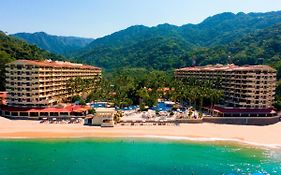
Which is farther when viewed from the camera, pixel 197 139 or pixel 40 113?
pixel 40 113

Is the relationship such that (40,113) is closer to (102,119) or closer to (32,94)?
(32,94)

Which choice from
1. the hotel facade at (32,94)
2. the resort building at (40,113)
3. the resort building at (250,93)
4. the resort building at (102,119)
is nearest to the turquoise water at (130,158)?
the resort building at (102,119)

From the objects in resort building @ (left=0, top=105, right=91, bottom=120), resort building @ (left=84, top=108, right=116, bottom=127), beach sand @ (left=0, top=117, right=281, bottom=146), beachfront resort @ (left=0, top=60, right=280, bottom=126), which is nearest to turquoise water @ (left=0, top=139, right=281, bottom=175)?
beach sand @ (left=0, top=117, right=281, bottom=146)

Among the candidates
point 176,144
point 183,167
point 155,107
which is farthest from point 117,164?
point 155,107

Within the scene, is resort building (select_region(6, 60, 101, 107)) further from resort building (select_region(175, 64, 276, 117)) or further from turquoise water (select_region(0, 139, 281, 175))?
resort building (select_region(175, 64, 276, 117))

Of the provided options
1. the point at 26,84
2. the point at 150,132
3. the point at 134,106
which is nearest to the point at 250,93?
the point at 150,132

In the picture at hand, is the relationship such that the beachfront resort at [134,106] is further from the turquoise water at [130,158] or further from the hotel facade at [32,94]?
the turquoise water at [130,158]

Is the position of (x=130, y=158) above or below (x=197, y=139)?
below
